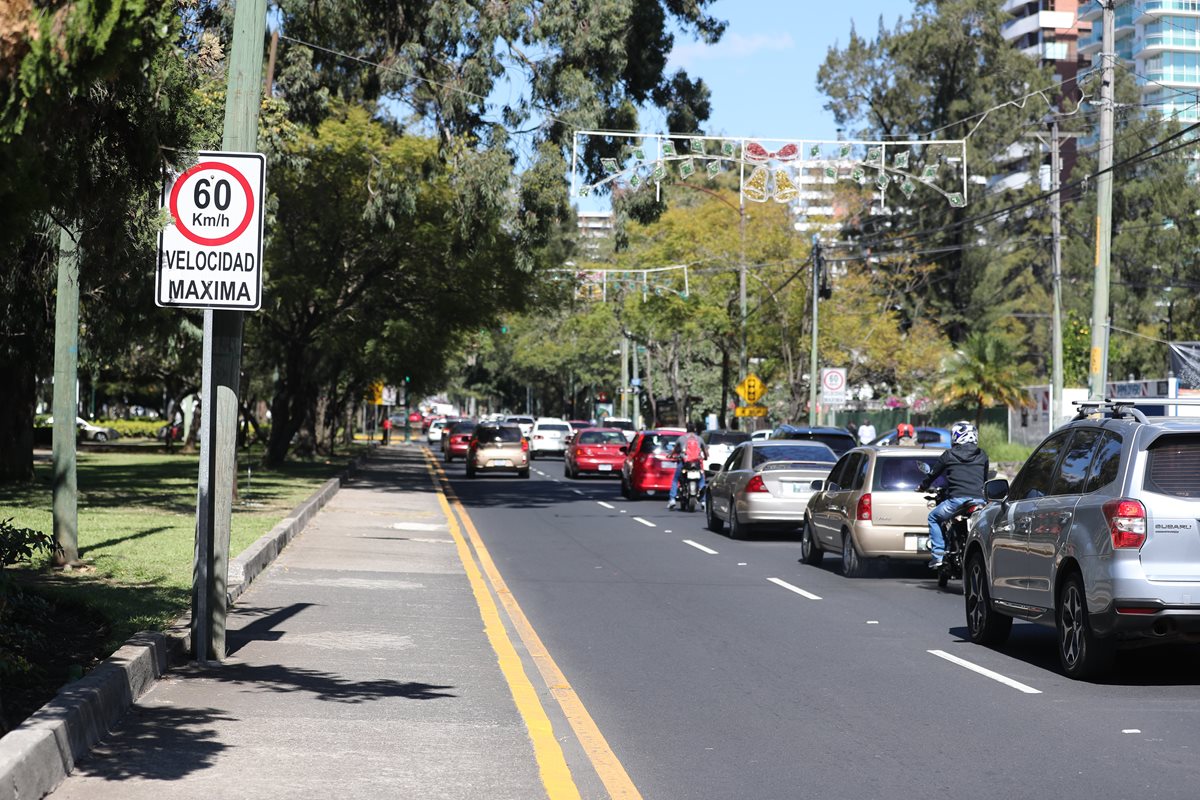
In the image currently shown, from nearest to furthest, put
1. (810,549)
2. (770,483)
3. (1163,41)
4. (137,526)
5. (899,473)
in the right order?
(899,473)
(810,549)
(137,526)
(770,483)
(1163,41)

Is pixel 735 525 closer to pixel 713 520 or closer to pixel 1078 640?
pixel 713 520

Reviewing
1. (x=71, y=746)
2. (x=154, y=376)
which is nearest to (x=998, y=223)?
(x=154, y=376)

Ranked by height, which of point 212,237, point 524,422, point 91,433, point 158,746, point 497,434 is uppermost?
point 212,237

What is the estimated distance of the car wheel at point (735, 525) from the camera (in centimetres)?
2372

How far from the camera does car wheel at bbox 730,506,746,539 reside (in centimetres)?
2372

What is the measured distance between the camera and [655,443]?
35.5 m

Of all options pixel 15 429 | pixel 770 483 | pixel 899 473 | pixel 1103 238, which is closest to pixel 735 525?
pixel 770 483

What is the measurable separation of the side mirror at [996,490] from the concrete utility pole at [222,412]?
19.9 ft

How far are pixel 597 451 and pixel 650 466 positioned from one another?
12.2 metres

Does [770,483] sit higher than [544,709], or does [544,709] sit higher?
[770,483]

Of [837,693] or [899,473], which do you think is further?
[899,473]

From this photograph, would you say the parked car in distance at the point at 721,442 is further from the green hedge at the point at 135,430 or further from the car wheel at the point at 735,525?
the green hedge at the point at 135,430

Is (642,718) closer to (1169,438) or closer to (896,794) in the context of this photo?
(896,794)

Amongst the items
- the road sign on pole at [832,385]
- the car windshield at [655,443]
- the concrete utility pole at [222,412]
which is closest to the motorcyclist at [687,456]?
the car windshield at [655,443]
